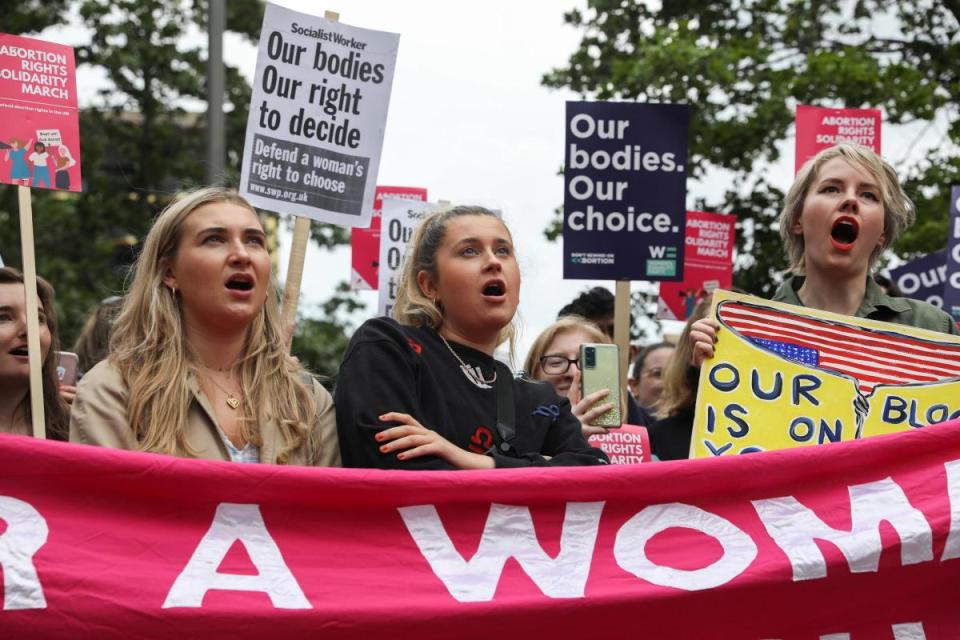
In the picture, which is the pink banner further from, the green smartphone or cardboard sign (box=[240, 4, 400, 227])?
cardboard sign (box=[240, 4, 400, 227])

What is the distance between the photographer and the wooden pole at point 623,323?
5.54 m

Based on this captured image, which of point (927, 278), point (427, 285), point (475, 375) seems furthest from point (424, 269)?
point (927, 278)

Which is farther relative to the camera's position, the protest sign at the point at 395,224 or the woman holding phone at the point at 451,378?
the protest sign at the point at 395,224

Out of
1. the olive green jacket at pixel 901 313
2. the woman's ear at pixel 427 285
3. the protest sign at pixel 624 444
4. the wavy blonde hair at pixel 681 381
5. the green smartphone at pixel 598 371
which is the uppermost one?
Result: the woman's ear at pixel 427 285

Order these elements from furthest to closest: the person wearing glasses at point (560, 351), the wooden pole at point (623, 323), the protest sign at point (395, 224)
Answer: the protest sign at point (395, 224), the person wearing glasses at point (560, 351), the wooden pole at point (623, 323)

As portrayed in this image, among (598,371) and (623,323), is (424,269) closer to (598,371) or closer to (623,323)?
(598,371)

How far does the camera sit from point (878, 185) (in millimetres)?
4570

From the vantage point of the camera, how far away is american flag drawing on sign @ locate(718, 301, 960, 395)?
4355 mm

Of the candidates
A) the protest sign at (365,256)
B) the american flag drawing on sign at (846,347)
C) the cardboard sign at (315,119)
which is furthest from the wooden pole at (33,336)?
the protest sign at (365,256)

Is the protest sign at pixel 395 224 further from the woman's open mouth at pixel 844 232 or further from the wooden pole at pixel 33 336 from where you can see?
the woman's open mouth at pixel 844 232

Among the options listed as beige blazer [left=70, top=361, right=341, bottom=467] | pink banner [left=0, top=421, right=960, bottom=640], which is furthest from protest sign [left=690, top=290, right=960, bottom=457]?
beige blazer [left=70, top=361, right=341, bottom=467]

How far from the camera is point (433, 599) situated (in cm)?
344

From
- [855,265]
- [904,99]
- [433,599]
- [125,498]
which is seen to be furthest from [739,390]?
[904,99]

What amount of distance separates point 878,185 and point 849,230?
17cm
